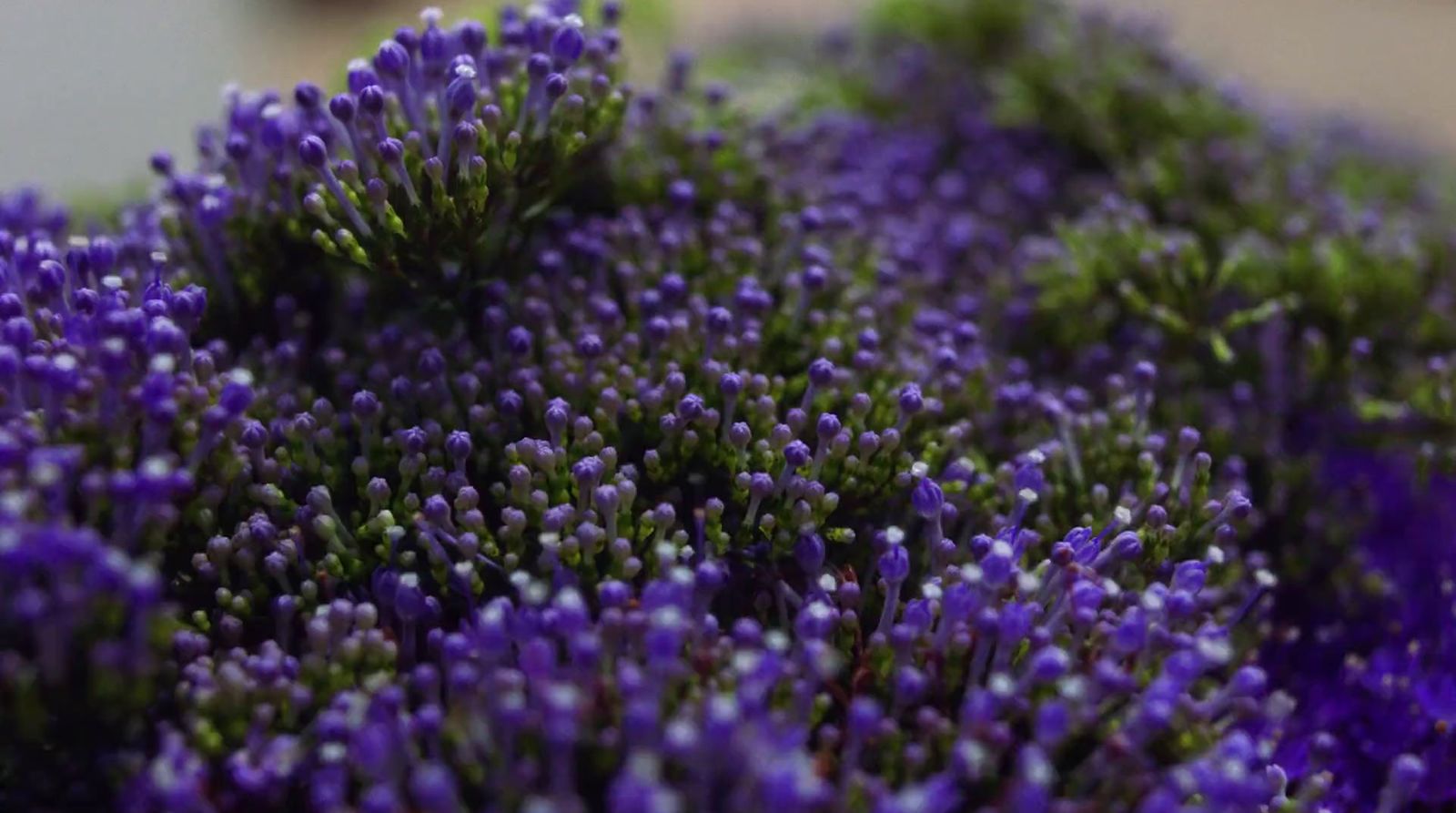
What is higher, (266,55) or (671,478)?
(266,55)

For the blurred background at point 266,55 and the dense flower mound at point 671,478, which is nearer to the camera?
the dense flower mound at point 671,478

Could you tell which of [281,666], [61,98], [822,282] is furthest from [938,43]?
[61,98]

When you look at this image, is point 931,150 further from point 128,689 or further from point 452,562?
point 128,689

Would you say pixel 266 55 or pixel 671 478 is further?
pixel 266 55

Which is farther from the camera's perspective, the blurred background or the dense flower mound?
the blurred background
